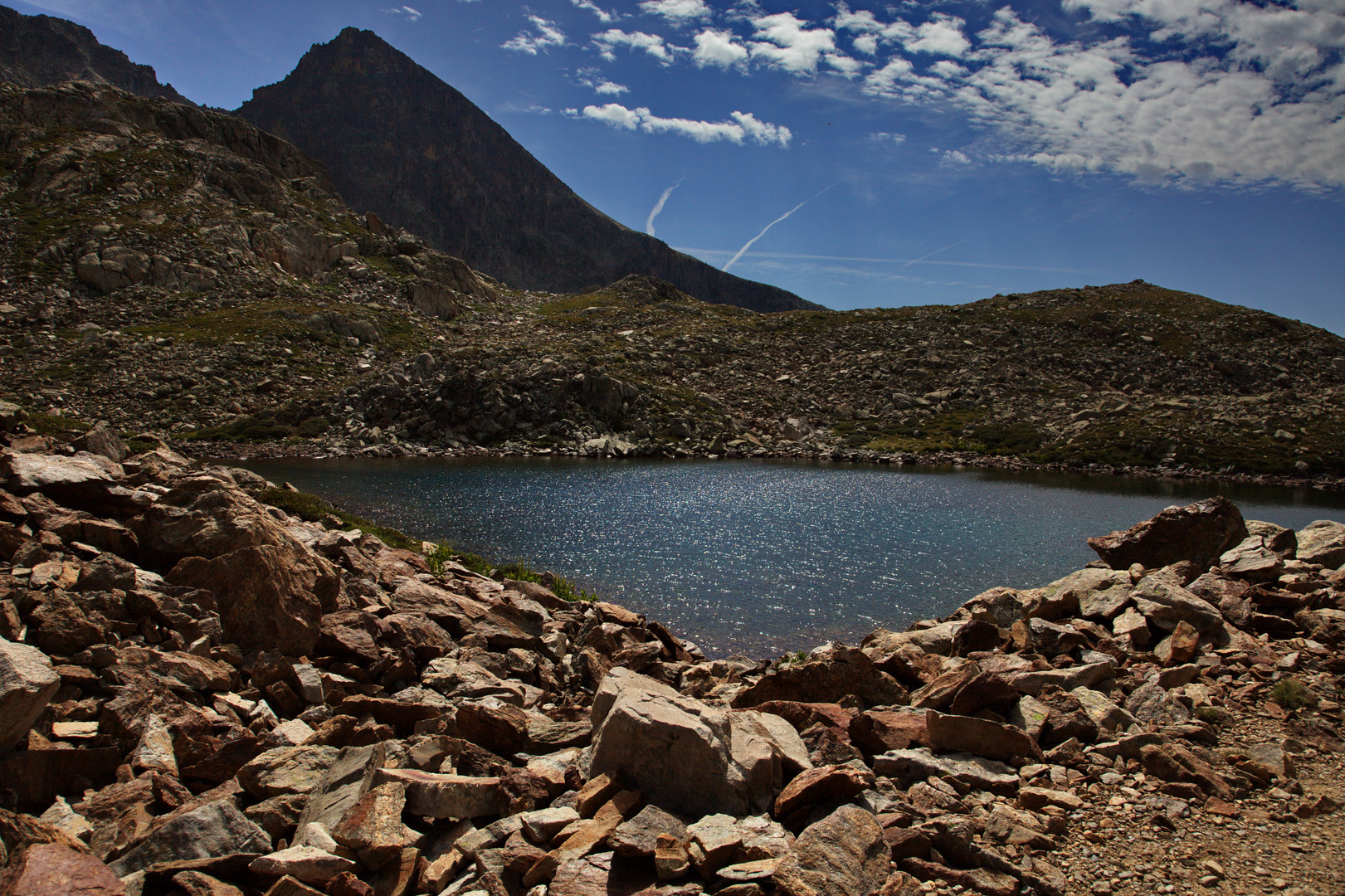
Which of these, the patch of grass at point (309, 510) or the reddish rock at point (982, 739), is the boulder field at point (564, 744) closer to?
the reddish rock at point (982, 739)

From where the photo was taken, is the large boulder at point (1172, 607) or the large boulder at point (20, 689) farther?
the large boulder at point (1172, 607)

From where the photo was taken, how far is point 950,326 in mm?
114125

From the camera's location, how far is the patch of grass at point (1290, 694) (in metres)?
9.83

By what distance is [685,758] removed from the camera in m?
6.91

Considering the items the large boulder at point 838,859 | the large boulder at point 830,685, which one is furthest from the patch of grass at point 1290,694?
the large boulder at point 838,859

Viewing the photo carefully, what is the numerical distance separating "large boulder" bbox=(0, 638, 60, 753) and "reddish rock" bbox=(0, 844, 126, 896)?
5.05ft

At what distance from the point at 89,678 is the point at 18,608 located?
1465 millimetres

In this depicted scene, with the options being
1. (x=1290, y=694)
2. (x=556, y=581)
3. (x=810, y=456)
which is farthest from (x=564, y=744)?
(x=810, y=456)

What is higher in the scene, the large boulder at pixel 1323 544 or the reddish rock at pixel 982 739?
the large boulder at pixel 1323 544

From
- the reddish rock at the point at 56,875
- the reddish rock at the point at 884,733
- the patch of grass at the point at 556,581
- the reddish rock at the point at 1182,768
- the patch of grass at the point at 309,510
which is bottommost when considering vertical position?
the patch of grass at the point at 556,581

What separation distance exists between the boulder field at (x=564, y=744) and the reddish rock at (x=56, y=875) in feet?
0.09

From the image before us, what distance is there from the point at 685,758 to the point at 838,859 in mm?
1715

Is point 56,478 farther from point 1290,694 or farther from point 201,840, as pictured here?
point 1290,694

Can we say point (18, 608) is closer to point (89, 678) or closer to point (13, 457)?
point (89, 678)
